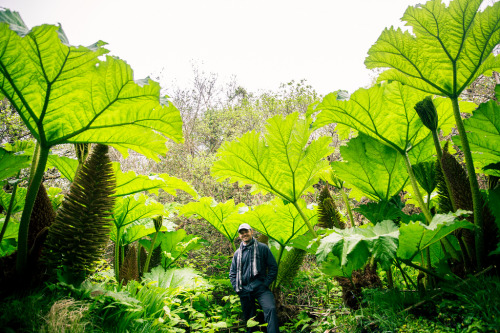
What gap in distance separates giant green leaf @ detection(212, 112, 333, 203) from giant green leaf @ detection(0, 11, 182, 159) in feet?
2.42

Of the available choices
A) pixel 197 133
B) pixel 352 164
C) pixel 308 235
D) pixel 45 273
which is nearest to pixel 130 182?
pixel 45 273

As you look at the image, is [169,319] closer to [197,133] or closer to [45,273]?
[45,273]

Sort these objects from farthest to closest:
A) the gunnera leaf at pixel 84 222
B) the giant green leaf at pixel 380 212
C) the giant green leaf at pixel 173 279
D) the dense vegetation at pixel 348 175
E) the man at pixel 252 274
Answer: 1. the man at pixel 252 274
2. the giant green leaf at pixel 173 279
3. the giant green leaf at pixel 380 212
4. the gunnera leaf at pixel 84 222
5. the dense vegetation at pixel 348 175

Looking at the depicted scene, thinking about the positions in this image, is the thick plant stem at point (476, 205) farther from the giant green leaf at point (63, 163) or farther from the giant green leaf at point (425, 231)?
the giant green leaf at point (63, 163)

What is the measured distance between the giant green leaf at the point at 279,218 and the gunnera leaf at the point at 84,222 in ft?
4.97

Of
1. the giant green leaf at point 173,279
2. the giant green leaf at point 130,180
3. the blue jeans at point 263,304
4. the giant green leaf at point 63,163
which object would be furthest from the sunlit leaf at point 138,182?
the blue jeans at point 263,304

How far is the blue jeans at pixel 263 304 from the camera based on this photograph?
256 cm

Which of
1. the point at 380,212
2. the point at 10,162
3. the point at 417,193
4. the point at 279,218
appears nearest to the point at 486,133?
the point at 417,193

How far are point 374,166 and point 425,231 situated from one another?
2.25 feet

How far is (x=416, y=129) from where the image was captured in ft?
5.20

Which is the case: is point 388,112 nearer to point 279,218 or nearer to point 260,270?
point 279,218

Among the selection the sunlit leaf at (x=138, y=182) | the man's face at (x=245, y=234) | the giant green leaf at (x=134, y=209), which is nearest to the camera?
the sunlit leaf at (x=138, y=182)

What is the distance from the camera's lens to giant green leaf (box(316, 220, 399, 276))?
999 millimetres

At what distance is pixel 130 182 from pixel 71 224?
617 millimetres
